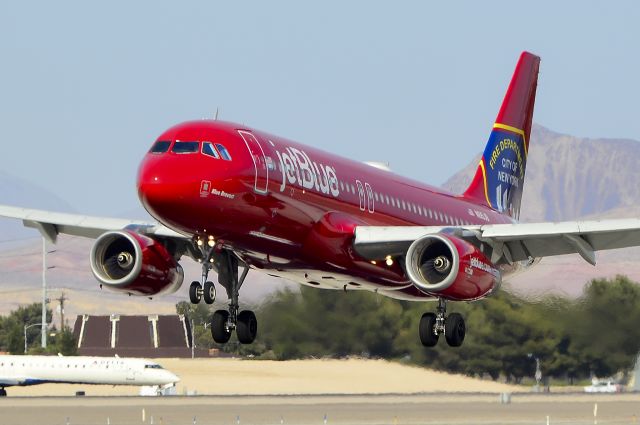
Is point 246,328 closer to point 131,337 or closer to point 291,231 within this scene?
point 291,231

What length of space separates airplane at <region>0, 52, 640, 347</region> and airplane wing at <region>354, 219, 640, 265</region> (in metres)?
0.04

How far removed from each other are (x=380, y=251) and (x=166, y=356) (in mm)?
90020

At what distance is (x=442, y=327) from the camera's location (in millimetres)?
41062

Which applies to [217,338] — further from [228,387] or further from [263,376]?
[228,387]

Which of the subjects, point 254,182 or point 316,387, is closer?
point 254,182

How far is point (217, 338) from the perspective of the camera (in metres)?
41.4

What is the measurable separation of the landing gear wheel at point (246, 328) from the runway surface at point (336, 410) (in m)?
21.9

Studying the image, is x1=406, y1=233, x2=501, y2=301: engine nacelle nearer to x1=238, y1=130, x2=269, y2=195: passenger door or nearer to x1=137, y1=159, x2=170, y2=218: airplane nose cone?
x1=238, y1=130, x2=269, y2=195: passenger door

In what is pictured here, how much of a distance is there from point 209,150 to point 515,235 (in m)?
9.46

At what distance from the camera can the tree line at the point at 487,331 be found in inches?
2233

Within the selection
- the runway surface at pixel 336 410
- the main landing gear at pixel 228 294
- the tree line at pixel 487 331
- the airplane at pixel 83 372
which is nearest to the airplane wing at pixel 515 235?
the main landing gear at pixel 228 294

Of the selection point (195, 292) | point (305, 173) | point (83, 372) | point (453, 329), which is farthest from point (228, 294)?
point (83, 372)

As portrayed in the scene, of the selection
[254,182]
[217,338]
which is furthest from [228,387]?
[254,182]

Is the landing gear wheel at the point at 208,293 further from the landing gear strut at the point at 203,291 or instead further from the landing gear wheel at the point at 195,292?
the landing gear wheel at the point at 195,292
